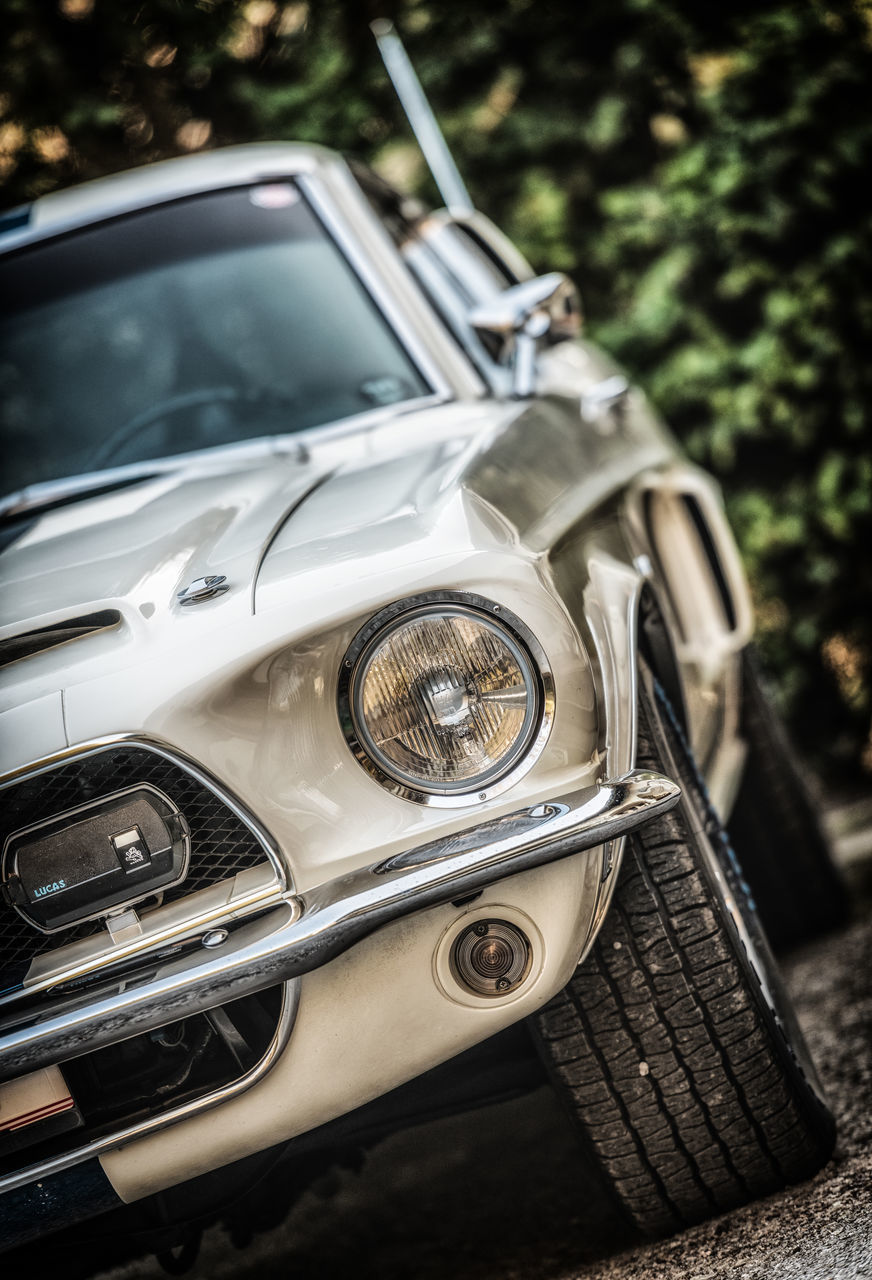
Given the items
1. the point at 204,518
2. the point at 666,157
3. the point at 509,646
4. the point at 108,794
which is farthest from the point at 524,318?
the point at 666,157

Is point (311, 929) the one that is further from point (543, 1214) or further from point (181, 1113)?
point (543, 1214)

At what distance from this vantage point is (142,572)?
172 cm

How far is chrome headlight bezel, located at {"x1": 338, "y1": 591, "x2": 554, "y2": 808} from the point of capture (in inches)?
60.0

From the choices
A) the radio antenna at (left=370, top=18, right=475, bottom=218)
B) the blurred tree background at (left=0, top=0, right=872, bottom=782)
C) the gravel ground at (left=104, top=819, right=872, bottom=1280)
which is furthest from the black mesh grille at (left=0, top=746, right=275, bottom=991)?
the blurred tree background at (left=0, top=0, right=872, bottom=782)

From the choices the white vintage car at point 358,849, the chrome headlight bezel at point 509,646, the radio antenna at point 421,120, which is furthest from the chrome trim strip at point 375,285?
the radio antenna at point 421,120

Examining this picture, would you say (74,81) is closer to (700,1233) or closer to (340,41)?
(340,41)

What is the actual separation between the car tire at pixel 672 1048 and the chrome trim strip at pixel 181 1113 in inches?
15.0

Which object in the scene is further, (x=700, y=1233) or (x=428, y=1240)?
(x=428, y=1240)

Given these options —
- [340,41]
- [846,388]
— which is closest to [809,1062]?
[846,388]

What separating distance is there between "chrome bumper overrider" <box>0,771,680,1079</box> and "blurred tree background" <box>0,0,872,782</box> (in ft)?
11.2

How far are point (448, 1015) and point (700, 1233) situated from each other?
565mm

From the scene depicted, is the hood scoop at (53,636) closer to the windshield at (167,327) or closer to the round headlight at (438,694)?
the round headlight at (438,694)

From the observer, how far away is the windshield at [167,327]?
2584 mm

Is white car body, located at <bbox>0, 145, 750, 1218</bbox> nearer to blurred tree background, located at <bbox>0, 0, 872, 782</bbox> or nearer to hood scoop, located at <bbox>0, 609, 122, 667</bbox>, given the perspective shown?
hood scoop, located at <bbox>0, 609, 122, 667</bbox>
